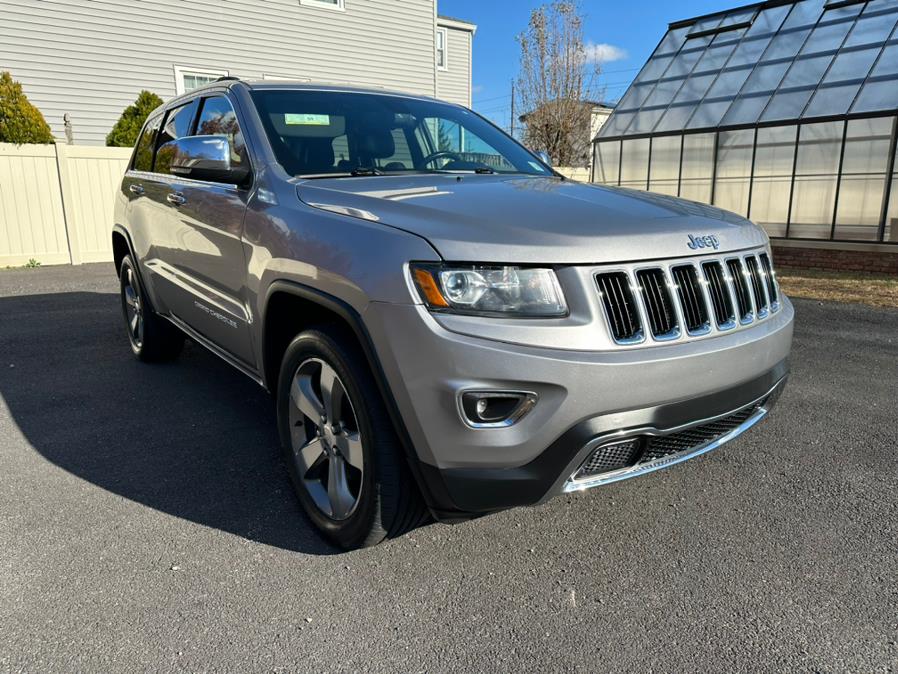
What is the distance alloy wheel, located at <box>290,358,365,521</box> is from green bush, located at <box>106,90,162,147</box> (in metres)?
11.6

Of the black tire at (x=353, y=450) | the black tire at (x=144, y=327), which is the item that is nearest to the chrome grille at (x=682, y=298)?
the black tire at (x=353, y=450)

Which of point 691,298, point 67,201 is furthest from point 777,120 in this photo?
point 67,201

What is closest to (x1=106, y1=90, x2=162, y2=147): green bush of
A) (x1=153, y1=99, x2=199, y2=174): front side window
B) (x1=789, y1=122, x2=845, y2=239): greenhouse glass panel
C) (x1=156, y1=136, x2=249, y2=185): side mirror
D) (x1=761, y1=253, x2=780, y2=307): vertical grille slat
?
(x1=153, y1=99, x2=199, y2=174): front side window

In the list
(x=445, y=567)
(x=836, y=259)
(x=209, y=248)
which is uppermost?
(x=209, y=248)

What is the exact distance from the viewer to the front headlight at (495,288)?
79.6 inches

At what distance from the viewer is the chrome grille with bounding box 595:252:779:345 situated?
6.89ft

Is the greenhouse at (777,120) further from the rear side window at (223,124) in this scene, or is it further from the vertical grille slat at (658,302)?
the rear side window at (223,124)

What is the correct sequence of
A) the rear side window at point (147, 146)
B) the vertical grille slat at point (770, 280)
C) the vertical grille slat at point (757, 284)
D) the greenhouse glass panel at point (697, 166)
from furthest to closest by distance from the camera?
the greenhouse glass panel at point (697, 166) → the rear side window at point (147, 146) → the vertical grille slat at point (770, 280) → the vertical grille slat at point (757, 284)

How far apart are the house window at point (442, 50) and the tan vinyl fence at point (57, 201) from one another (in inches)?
485

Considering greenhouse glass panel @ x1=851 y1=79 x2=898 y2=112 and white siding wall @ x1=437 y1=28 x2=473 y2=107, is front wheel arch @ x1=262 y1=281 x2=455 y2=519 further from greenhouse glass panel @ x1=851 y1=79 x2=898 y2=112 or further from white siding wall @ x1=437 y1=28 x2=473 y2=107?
white siding wall @ x1=437 y1=28 x2=473 y2=107

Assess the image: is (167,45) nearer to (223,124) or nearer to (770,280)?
(223,124)

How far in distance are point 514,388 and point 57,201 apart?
11.6 meters

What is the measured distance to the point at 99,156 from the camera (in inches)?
446

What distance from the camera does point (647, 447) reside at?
7.06 ft
